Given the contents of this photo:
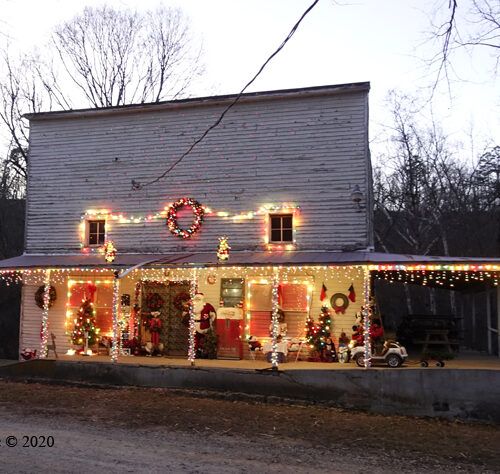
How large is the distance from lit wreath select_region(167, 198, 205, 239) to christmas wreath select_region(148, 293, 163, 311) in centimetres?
194

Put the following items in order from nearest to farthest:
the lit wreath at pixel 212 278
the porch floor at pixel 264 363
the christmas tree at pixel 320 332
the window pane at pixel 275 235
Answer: the porch floor at pixel 264 363, the christmas tree at pixel 320 332, the window pane at pixel 275 235, the lit wreath at pixel 212 278

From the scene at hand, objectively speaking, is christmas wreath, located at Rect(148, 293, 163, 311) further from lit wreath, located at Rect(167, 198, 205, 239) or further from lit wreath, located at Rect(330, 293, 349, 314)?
lit wreath, located at Rect(330, 293, 349, 314)

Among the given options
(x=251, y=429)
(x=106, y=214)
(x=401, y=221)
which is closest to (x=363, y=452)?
(x=251, y=429)

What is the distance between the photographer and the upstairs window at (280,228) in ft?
47.4

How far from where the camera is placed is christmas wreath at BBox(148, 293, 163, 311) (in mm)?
14953

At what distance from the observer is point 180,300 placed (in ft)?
48.8

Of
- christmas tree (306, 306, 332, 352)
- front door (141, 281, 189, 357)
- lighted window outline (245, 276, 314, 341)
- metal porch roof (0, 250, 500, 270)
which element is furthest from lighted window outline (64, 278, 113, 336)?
christmas tree (306, 306, 332, 352)

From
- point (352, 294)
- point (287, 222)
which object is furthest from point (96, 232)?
point (352, 294)

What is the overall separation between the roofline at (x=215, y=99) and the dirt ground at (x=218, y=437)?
332 inches

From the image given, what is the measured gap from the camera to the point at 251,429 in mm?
8961

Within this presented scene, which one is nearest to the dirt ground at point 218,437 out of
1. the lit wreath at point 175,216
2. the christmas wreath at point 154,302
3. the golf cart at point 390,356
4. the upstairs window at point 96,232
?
the golf cart at point 390,356

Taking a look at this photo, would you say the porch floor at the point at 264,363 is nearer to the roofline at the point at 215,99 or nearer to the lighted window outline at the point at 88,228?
the lighted window outline at the point at 88,228

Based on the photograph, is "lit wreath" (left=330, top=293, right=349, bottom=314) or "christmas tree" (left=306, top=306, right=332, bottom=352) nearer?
"christmas tree" (left=306, top=306, right=332, bottom=352)

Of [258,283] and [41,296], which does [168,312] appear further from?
[41,296]
